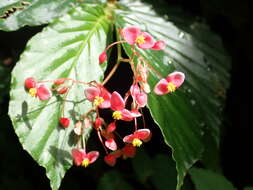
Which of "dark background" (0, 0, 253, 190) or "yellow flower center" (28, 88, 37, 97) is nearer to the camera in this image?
"yellow flower center" (28, 88, 37, 97)

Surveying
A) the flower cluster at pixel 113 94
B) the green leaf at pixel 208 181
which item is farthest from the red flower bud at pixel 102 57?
the green leaf at pixel 208 181

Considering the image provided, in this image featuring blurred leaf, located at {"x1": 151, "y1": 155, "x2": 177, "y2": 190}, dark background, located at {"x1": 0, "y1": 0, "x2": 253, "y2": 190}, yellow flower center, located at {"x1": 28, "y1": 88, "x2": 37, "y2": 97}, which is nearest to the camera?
yellow flower center, located at {"x1": 28, "y1": 88, "x2": 37, "y2": 97}

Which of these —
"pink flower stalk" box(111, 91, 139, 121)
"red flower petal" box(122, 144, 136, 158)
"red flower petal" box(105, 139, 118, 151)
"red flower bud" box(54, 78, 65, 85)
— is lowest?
"red flower petal" box(122, 144, 136, 158)

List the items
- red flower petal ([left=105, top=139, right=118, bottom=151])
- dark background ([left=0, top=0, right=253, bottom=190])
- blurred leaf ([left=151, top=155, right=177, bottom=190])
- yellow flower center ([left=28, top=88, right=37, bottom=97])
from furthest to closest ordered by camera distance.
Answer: dark background ([left=0, top=0, right=253, bottom=190]) < blurred leaf ([left=151, top=155, right=177, bottom=190]) < red flower petal ([left=105, top=139, right=118, bottom=151]) < yellow flower center ([left=28, top=88, right=37, bottom=97])

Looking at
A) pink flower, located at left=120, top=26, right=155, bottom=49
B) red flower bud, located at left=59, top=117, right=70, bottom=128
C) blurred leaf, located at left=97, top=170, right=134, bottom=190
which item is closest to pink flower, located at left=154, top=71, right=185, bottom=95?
pink flower, located at left=120, top=26, right=155, bottom=49

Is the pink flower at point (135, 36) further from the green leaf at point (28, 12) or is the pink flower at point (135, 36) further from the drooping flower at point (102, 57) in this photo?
the green leaf at point (28, 12)

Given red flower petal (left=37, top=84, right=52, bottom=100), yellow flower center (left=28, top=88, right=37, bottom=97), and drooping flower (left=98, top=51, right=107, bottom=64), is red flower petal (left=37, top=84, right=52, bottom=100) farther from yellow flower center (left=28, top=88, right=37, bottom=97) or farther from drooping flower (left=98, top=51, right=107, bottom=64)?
drooping flower (left=98, top=51, right=107, bottom=64)

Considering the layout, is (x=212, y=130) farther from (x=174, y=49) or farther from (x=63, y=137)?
(x=63, y=137)
